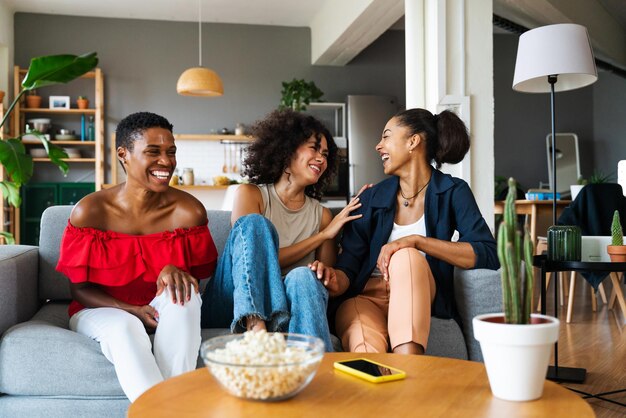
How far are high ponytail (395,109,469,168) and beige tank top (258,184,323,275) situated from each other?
49 centimetres

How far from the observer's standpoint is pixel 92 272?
84.9 inches

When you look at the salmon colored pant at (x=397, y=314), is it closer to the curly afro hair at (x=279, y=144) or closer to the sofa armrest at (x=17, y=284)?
the curly afro hair at (x=279, y=144)

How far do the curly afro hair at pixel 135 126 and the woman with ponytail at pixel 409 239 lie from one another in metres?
0.79

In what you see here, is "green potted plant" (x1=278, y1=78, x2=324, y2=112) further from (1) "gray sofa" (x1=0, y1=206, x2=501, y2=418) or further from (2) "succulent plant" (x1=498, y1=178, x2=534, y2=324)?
(2) "succulent plant" (x1=498, y1=178, x2=534, y2=324)

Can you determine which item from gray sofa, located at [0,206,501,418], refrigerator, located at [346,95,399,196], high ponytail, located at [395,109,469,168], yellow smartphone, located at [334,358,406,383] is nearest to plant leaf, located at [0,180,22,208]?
gray sofa, located at [0,206,501,418]

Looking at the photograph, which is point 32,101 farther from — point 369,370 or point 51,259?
point 369,370

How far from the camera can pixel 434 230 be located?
2432mm

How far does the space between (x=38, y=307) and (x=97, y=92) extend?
586cm

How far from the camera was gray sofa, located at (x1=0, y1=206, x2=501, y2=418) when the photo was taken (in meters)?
1.96

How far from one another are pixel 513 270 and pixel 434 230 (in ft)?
4.26

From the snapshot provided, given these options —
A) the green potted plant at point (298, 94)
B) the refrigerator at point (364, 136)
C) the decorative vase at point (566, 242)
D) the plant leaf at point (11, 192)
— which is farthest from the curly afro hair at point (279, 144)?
the refrigerator at point (364, 136)

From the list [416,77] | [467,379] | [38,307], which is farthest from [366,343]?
[416,77]

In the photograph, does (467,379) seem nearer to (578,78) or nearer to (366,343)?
(366,343)

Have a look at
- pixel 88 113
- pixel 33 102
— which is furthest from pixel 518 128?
pixel 33 102
